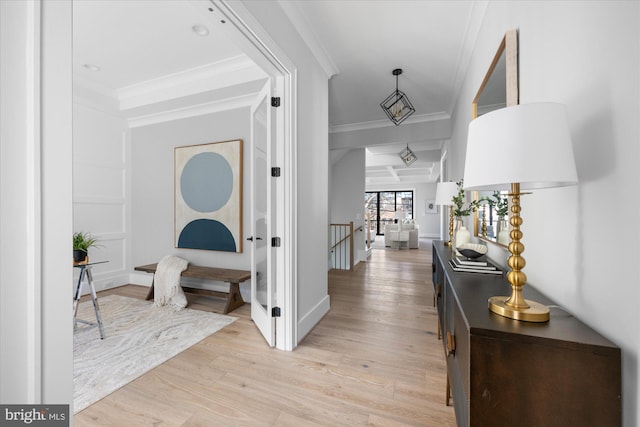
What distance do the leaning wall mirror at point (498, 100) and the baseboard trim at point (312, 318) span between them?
1.63 m

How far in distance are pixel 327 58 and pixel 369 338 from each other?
9.08 ft

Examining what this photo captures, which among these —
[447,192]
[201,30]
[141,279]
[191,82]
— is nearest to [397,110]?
[447,192]

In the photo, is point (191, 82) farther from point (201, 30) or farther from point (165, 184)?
point (165, 184)

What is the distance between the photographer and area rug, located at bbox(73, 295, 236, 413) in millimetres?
1830

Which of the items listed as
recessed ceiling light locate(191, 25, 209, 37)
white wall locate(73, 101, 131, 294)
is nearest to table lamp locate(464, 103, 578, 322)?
recessed ceiling light locate(191, 25, 209, 37)

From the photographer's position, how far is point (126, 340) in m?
2.39

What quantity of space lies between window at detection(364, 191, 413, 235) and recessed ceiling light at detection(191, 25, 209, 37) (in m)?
10.8

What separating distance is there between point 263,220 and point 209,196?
1.47 m

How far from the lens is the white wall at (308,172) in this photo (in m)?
2.23

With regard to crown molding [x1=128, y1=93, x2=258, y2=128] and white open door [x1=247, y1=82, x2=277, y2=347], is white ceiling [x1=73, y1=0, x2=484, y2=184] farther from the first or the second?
white open door [x1=247, y1=82, x2=277, y2=347]

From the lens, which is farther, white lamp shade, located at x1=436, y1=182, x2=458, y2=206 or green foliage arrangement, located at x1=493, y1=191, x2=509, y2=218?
white lamp shade, located at x1=436, y1=182, x2=458, y2=206

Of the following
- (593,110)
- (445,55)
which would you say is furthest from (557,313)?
(445,55)

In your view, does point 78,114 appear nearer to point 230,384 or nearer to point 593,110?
point 230,384

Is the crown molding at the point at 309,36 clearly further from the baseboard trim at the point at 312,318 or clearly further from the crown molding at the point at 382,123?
the baseboard trim at the point at 312,318
